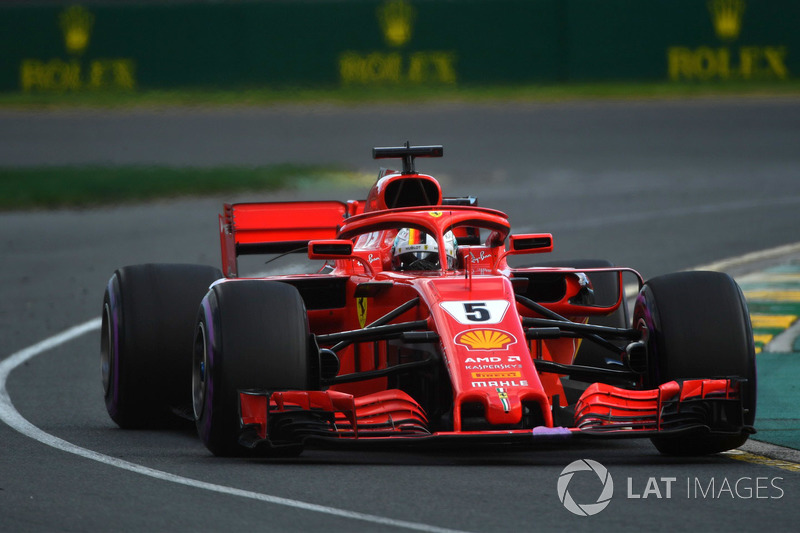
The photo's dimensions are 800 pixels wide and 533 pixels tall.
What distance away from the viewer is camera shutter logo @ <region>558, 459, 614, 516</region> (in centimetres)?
678

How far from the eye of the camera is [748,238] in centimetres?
2067

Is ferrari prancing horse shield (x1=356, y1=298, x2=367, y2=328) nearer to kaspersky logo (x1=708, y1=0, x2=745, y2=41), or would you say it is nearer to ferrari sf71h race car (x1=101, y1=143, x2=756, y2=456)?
ferrari sf71h race car (x1=101, y1=143, x2=756, y2=456)

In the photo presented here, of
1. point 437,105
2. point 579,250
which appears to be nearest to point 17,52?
point 437,105

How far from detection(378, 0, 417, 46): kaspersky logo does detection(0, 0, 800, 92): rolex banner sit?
0.04 meters

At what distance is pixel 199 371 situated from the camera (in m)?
8.69

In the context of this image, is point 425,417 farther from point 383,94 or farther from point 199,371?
point 383,94

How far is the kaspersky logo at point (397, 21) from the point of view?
41.0 meters

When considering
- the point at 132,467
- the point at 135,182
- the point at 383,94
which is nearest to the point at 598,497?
the point at 132,467

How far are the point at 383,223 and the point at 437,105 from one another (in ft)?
97.3

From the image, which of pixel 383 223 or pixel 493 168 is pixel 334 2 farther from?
pixel 383 223

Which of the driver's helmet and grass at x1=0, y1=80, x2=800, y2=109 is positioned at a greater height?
grass at x1=0, y1=80, x2=800, y2=109

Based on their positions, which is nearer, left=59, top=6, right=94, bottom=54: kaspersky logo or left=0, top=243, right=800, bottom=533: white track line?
left=0, top=243, right=800, bottom=533: white track line

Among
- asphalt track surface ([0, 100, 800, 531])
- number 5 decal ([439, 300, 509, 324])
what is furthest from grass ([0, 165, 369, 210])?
number 5 decal ([439, 300, 509, 324])

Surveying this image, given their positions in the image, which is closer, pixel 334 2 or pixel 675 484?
pixel 675 484
